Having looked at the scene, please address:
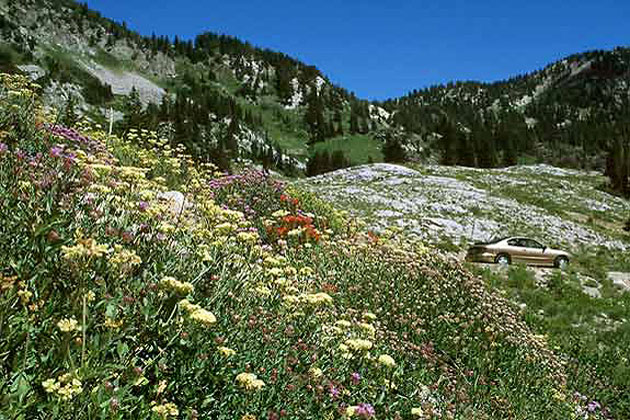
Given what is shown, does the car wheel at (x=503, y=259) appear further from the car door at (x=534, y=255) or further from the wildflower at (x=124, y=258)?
the wildflower at (x=124, y=258)

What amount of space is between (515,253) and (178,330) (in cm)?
1879

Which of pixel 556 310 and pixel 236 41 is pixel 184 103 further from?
pixel 556 310

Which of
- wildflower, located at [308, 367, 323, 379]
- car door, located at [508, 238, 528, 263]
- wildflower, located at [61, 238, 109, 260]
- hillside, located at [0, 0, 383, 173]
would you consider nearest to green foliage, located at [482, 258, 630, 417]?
car door, located at [508, 238, 528, 263]

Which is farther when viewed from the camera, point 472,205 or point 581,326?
point 472,205

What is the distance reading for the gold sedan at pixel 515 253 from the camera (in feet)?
62.2

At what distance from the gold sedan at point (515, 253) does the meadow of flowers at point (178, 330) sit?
11.7 metres

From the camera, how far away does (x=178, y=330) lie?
118 inches

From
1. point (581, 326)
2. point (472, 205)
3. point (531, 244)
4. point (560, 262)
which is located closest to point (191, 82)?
point (472, 205)

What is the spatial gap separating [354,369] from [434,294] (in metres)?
4.33

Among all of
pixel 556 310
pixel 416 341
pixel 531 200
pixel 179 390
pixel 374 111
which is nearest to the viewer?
pixel 179 390

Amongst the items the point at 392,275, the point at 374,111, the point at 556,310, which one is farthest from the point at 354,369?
the point at 374,111

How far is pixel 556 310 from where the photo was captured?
13.2 metres

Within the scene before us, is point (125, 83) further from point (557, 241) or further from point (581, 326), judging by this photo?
point (581, 326)

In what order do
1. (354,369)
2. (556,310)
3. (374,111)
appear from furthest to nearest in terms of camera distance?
(374,111)
(556,310)
(354,369)
